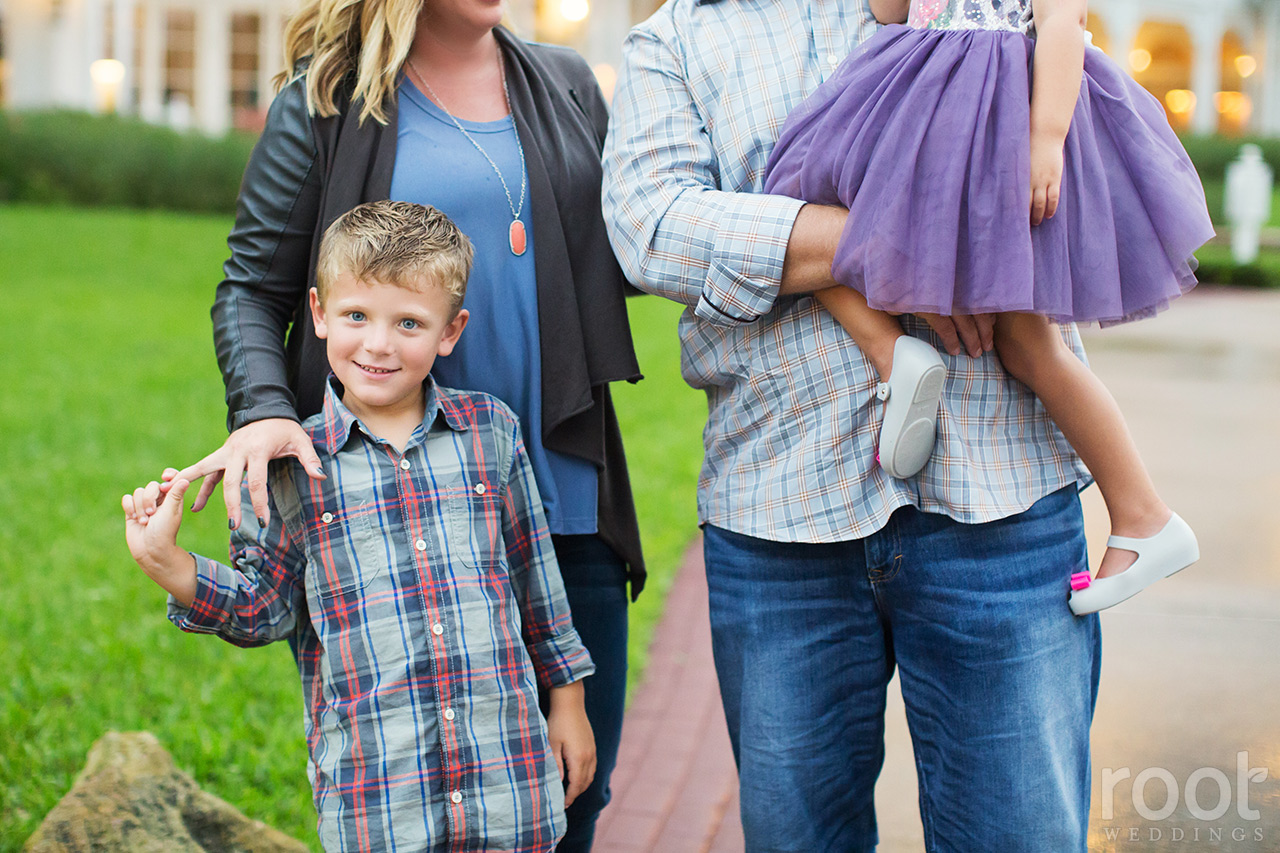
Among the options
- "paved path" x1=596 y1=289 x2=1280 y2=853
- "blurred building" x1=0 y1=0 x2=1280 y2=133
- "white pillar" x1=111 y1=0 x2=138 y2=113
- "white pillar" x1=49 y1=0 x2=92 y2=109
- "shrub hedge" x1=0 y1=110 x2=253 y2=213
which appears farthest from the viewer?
"white pillar" x1=111 y1=0 x2=138 y2=113

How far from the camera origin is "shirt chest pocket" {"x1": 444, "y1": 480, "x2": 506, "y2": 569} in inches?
80.4

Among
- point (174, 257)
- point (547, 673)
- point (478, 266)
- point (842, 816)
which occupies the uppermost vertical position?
point (478, 266)

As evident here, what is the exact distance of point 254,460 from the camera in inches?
76.2

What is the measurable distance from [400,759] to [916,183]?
121cm

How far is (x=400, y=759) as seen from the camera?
1954mm

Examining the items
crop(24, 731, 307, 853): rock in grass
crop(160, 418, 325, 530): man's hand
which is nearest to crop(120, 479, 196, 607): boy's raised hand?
crop(160, 418, 325, 530): man's hand

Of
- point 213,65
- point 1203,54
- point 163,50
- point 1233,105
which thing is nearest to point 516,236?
point 213,65

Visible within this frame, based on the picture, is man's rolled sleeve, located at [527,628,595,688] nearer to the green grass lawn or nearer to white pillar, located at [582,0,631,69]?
the green grass lawn

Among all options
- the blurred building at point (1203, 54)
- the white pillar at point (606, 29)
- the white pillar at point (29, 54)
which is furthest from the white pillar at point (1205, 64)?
the white pillar at point (29, 54)

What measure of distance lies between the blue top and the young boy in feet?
0.42

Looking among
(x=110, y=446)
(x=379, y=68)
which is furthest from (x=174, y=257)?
(x=379, y=68)

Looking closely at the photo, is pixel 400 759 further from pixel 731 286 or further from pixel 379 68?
pixel 379 68

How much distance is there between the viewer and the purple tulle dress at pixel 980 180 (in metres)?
1.74

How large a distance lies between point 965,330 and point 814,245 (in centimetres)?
26
